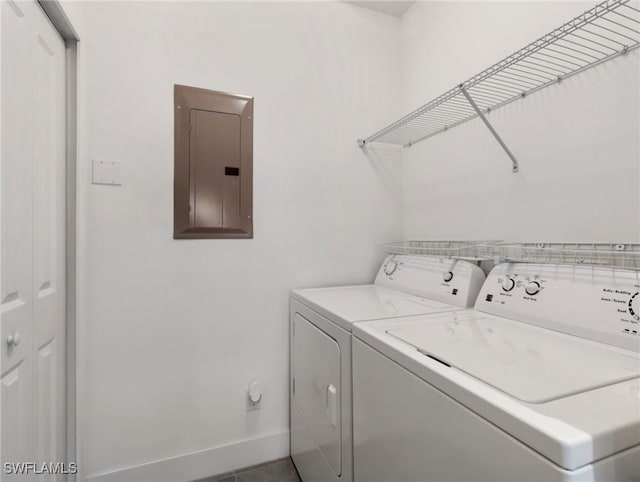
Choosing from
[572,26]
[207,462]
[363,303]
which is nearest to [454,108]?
[572,26]

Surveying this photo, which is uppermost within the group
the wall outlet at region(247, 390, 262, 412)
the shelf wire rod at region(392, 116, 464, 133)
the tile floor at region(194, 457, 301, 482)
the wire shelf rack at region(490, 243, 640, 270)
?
the shelf wire rod at region(392, 116, 464, 133)

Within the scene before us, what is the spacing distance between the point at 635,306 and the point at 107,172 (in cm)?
199

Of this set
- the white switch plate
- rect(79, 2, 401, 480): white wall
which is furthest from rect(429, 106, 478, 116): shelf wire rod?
the white switch plate

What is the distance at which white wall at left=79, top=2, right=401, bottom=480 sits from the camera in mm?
1459

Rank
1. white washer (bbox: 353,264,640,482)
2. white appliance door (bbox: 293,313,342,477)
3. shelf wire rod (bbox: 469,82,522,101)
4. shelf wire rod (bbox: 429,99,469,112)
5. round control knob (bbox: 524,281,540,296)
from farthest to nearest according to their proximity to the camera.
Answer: shelf wire rod (bbox: 429,99,469,112) → shelf wire rod (bbox: 469,82,522,101) → white appliance door (bbox: 293,313,342,477) → round control knob (bbox: 524,281,540,296) → white washer (bbox: 353,264,640,482)

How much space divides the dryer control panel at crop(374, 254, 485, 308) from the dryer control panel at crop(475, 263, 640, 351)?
101 millimetres

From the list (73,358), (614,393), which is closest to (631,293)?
(614,393)

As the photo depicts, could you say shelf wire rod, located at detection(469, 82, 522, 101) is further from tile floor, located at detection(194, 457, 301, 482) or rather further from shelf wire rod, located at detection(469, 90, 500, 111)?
tile floor, located at detection(194, 457, 301, 482)

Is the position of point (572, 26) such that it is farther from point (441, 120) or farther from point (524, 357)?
point (524, 357)

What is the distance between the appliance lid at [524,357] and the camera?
62 centimetres

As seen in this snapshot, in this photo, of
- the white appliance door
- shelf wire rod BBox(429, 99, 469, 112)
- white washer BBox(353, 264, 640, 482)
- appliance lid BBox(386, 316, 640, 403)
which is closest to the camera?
white washer BBox(353, 264, 640, 482)

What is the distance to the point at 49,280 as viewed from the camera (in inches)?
47.3

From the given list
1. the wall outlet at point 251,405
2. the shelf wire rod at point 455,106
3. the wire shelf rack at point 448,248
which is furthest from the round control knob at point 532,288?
the wall outlet at point 251,405

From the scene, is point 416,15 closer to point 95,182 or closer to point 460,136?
point 460,136
